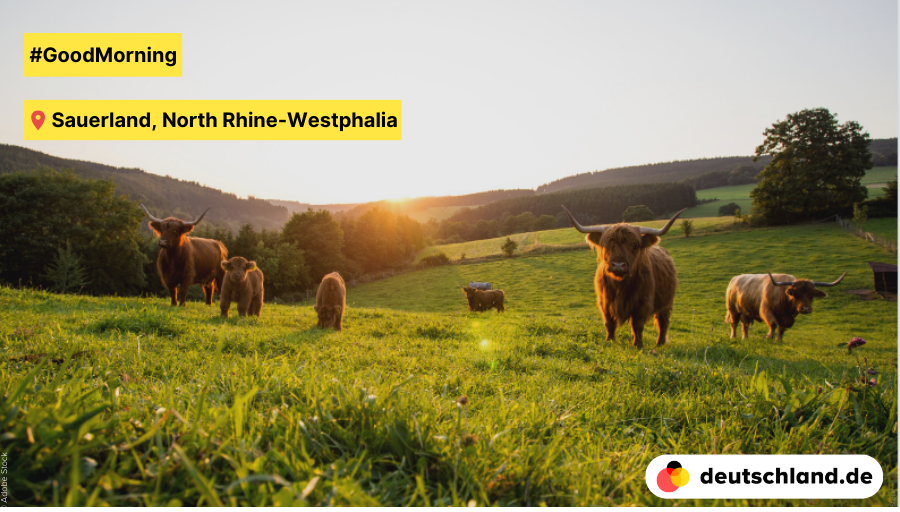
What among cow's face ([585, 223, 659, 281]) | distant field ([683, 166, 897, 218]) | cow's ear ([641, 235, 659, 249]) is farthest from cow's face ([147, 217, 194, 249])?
distant field ([683, 166, 897, 218])

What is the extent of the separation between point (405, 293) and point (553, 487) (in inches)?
1547

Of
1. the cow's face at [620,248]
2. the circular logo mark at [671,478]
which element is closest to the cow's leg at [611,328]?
the cow's face at [620,248]

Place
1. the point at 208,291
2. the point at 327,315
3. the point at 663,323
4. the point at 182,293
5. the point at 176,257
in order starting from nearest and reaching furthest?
the point at 663,323
the point at 327,315
the point at 182,293
the point at 176,257
the point at 208,291

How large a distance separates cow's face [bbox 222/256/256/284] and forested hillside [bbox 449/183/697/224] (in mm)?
98962

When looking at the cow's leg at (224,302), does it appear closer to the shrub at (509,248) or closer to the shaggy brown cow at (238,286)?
the shaggy brown cow at (238,286)

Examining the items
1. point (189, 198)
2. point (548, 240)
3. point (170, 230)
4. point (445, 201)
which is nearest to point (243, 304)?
point (170, 230)

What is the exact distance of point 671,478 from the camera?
1.34 m

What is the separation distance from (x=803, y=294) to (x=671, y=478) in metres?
15.5

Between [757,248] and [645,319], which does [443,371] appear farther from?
[757,248]

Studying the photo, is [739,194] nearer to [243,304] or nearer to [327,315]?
[327,315]

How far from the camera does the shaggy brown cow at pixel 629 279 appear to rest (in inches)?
266

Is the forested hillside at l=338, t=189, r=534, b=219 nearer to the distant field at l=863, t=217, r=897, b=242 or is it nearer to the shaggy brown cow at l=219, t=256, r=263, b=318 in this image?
the distant field at l=863, t=217, r=897, b=242

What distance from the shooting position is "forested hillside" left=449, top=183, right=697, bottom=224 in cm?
10556

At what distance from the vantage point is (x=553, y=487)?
50.0 inches
